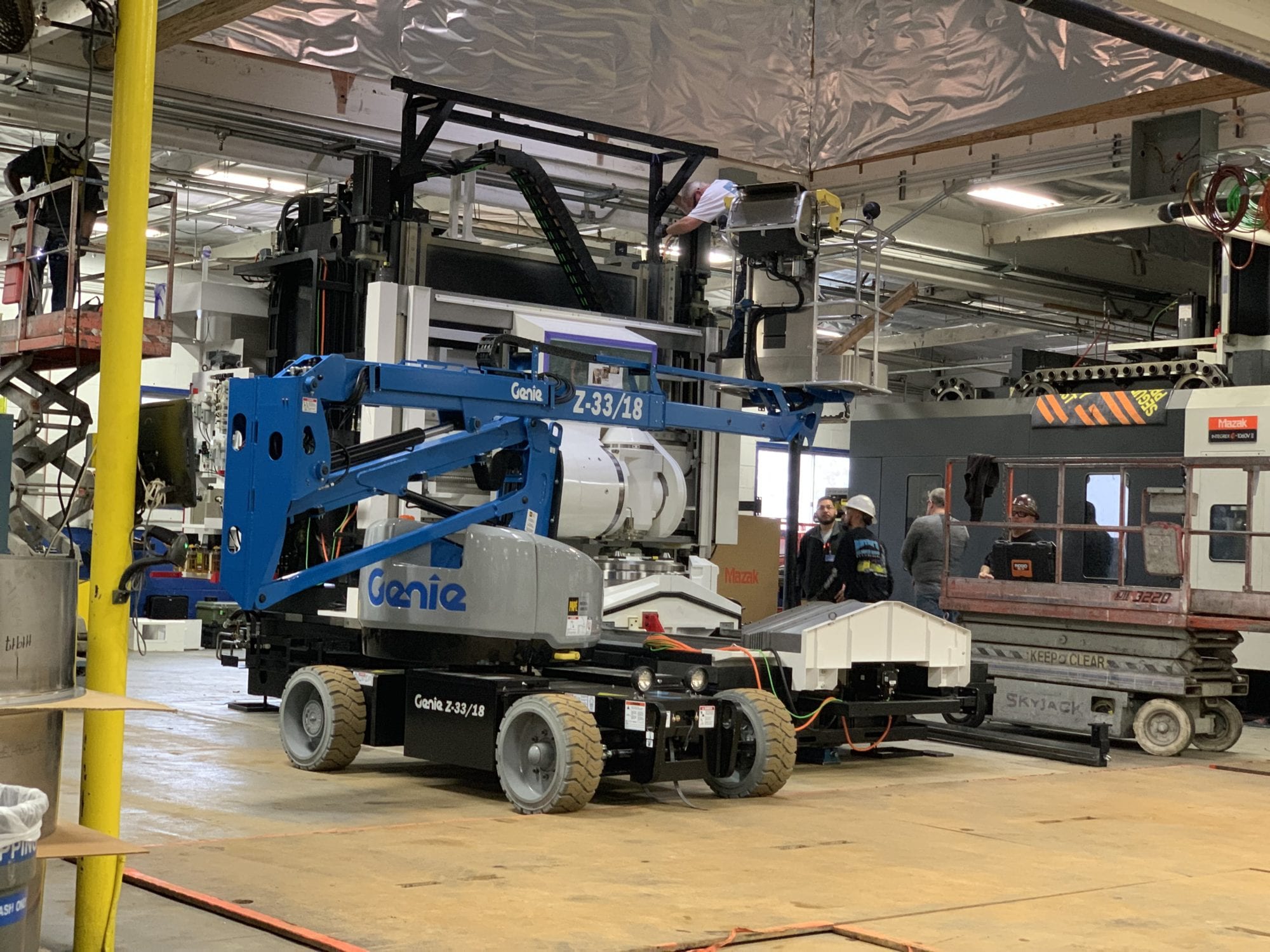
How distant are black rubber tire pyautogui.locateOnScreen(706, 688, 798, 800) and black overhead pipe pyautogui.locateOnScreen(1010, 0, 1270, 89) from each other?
3512mm

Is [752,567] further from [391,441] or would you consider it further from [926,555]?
[391,441]

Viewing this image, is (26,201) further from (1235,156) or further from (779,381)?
(1235,156)

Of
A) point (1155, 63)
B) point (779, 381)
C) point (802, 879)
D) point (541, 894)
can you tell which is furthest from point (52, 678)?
point (1155, 63)

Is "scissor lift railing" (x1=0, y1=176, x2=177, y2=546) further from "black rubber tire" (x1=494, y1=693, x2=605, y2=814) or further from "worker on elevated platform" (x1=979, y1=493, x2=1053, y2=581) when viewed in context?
"worker on elevated platform" (x1=979, y1=493, x2=1053, y2=581)

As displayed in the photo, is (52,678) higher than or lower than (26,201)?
lower

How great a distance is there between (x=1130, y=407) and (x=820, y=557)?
3484 millimetres

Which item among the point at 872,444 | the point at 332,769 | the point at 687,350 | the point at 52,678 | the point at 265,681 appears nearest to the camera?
the point at 52,678

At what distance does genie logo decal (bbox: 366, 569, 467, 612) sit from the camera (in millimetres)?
7781

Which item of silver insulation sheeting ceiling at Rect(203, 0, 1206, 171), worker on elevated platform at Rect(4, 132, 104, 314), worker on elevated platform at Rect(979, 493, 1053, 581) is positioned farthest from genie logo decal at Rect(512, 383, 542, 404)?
worker on elevated platform at Rect(979, 493, 1053, 581)

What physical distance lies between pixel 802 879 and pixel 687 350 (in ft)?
22.2

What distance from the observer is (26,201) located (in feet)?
35.8

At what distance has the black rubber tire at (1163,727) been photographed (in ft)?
33.9

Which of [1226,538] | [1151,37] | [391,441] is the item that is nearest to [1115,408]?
[1226,538]

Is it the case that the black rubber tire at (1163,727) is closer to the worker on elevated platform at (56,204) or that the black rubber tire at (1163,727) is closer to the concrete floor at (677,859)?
the concrete floor at (677,859)
